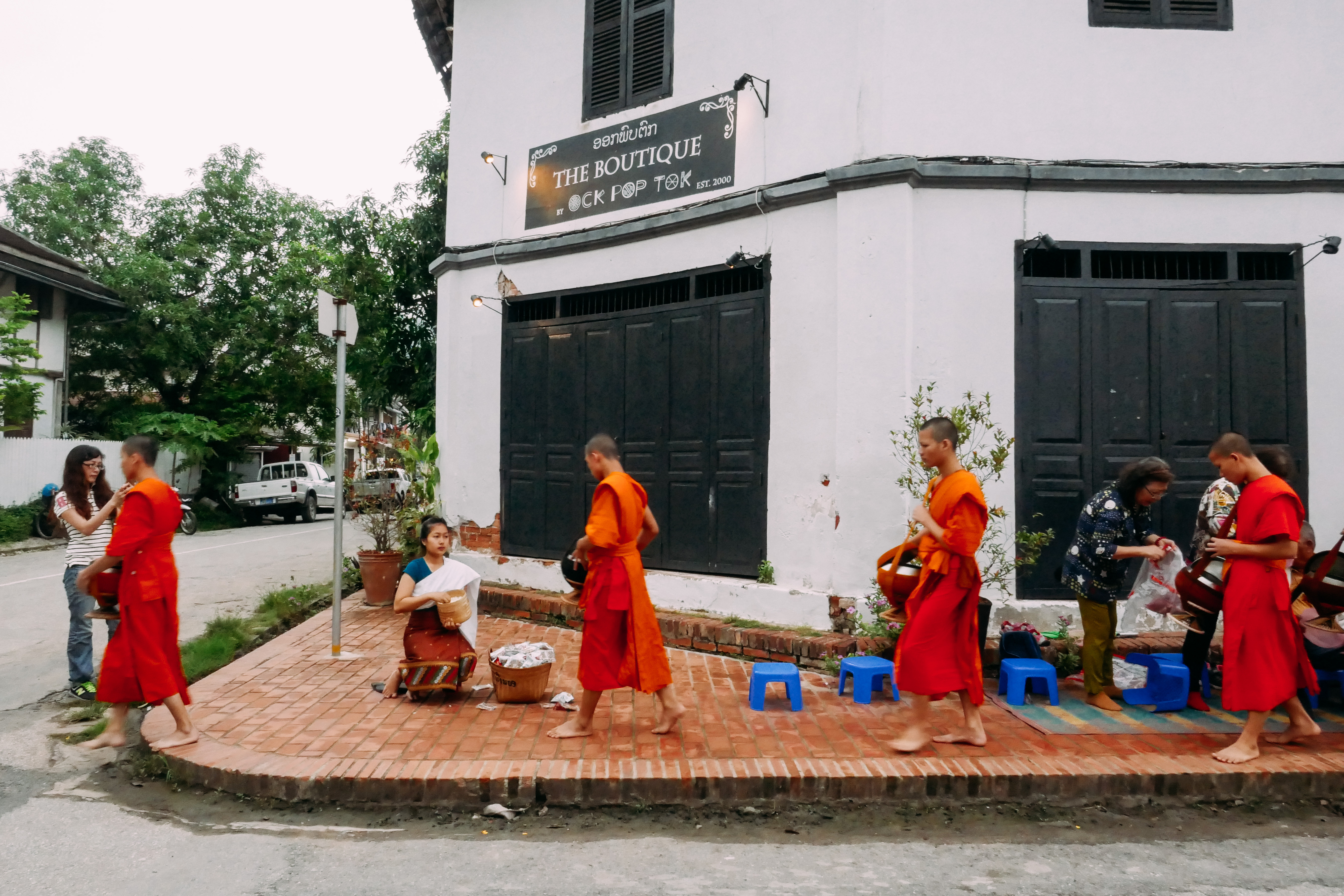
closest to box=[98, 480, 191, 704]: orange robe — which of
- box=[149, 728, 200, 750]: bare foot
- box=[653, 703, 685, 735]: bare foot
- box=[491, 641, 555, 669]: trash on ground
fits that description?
box=[149, 728, 200, 750]: bare foot

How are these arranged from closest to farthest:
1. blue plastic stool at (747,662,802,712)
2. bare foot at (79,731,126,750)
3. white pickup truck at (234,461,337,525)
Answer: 1. bare foot at (79,731,126,750)
2. blue plastic stool at (747,662,802,712)
3. white pickup truck at (234,461,337,525)

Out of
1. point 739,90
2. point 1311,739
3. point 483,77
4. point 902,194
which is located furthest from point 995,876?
point 483,77

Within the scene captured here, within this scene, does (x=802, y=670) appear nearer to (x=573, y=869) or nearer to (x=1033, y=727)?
(x=1033, y=727)

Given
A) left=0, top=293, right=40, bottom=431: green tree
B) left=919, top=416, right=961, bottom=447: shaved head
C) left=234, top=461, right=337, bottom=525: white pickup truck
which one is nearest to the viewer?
left=919, top=416, right=961, bottom=447: shaved head

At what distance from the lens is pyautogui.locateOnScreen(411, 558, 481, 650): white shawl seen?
579 cm

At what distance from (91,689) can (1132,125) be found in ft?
28.9

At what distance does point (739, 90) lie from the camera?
7723 mm

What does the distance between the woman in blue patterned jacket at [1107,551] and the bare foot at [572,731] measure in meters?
3.14

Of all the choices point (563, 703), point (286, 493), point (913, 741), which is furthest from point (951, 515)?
point (286, 493)

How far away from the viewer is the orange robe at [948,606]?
470 centimetres

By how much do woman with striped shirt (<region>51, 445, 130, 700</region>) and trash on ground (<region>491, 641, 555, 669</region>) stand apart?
8.27 ft

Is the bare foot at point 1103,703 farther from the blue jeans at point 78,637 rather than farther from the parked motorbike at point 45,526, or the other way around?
the parked motorbike at point 45,526

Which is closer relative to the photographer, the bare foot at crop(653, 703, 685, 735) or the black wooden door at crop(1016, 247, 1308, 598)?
the bare foot at crop(653, 703, 685, 735)

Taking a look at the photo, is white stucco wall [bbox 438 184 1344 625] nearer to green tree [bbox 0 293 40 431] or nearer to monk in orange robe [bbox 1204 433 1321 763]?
monk in orange robe [bbox 1204 433 1321 763]
